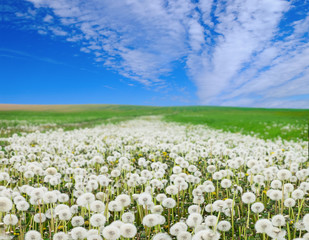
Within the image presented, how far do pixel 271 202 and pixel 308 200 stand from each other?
92cm

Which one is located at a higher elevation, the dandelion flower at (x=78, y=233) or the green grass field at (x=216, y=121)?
the green grass field at (x=216, y=121)

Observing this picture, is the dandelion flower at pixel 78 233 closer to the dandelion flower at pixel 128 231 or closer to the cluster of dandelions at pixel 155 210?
the cluster of dandelions at pixel 155 210

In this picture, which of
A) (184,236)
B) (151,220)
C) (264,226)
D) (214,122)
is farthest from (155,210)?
(214,122)

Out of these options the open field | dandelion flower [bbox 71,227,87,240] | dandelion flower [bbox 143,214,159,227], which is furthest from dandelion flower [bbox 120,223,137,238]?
the open field

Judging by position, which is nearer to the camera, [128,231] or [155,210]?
[128,231]

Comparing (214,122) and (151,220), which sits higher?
(214,122)

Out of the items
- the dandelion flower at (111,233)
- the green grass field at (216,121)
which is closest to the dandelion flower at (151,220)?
the dandelion flower at (111,233)

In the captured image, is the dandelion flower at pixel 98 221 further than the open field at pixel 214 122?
No

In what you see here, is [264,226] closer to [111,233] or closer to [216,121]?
[111,233]

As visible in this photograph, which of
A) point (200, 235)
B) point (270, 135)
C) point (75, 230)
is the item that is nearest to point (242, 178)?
point (200, 235)

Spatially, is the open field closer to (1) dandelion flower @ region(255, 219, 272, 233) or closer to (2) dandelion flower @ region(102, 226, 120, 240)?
(1) dandelion flower @ region(255, 219, 272, 233)

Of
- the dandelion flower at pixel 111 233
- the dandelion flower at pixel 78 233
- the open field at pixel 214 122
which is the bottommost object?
the dandelion flower at pixel 78 233

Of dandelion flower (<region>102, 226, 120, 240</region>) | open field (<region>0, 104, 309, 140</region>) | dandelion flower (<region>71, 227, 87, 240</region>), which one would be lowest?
dandelion flower (<region>71, 227, 87, 240</region>)

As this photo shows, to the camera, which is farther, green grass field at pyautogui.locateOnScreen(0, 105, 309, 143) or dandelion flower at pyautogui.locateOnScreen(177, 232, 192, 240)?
green grass field at pyautogui.locateOnScreen(0, 105, 309, 143)
